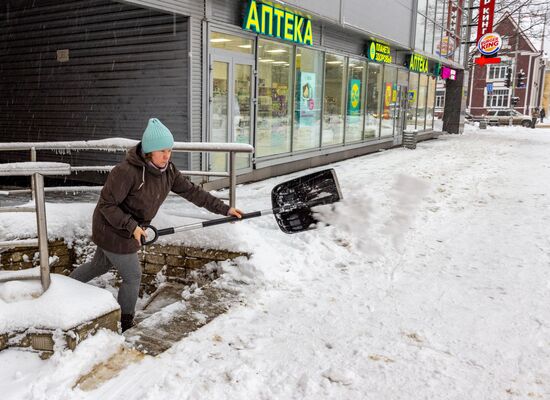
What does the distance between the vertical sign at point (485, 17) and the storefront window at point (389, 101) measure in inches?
395

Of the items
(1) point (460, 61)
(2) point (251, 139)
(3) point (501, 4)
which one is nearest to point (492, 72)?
(3) point (501, 4)

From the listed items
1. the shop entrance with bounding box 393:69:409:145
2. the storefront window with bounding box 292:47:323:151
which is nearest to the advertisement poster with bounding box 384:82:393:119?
the shop entrance with bounding box 393:69:409:145

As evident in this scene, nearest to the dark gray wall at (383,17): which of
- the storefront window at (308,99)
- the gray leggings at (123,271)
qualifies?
the storefront window at (308,99)

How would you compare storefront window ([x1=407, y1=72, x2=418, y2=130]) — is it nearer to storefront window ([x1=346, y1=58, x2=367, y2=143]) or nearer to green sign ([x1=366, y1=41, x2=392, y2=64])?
green sign ([x1=366, y1=41, x2=392, y2=64])

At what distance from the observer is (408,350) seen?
3.45 m

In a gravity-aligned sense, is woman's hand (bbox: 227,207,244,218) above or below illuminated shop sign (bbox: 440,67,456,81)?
below

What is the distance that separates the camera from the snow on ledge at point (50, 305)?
3.31 m

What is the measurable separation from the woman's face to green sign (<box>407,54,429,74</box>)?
17.4 m

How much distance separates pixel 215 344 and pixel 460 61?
26.8 m

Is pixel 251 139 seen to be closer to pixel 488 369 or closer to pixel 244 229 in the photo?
pixel 244 229

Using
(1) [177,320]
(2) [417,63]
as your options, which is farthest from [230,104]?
(2) [417,63]

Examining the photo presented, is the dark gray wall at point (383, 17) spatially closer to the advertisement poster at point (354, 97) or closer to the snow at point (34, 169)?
the advertisement poster at point (354, 97)

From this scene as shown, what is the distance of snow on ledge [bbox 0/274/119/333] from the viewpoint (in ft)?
10.9

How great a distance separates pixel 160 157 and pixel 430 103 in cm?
2223
